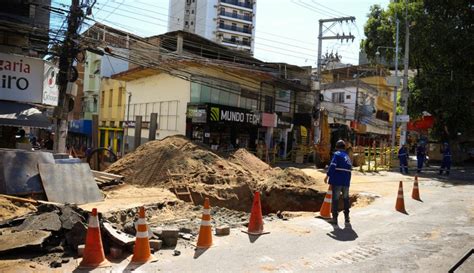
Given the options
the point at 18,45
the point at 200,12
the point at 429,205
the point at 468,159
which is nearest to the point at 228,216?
the point at 429,205

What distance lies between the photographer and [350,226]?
29.5 feet

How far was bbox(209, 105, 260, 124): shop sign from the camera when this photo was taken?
27730mm

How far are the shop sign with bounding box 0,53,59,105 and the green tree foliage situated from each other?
22354 mm

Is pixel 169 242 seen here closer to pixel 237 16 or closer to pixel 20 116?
pixel 20 116

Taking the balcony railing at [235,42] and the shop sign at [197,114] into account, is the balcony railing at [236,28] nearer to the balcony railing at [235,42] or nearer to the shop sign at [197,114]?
the balcony railing at [235,42]

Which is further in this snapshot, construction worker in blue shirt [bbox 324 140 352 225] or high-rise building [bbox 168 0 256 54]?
high-rise building [bbox 168 0 256 54]

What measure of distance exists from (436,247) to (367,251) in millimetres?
1332

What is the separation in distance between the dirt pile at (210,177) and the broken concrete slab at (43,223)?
7.46m

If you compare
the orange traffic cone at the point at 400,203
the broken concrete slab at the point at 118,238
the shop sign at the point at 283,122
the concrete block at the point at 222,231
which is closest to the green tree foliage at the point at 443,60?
the shop sign at the point at 283,122

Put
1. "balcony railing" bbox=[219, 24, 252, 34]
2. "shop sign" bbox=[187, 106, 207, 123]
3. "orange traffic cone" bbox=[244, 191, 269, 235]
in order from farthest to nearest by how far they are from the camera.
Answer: "balcony railing" bbox=[219, 24, 252, 34], "shop sign" bbox=[187, 106, 207, 123], "orange traffic cone" bbox=[244, 191, 269, 235]

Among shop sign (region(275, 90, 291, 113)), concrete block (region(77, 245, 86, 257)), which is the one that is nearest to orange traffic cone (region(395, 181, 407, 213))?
concrete block (region(77, 245, 86, 257))

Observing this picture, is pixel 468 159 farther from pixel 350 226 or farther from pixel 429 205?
pixel 350 226

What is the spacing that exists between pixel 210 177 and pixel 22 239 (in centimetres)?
975

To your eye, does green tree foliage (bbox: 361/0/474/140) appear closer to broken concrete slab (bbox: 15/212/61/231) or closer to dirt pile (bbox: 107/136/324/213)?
dirt pile (bbox: 107/136/324/213)
